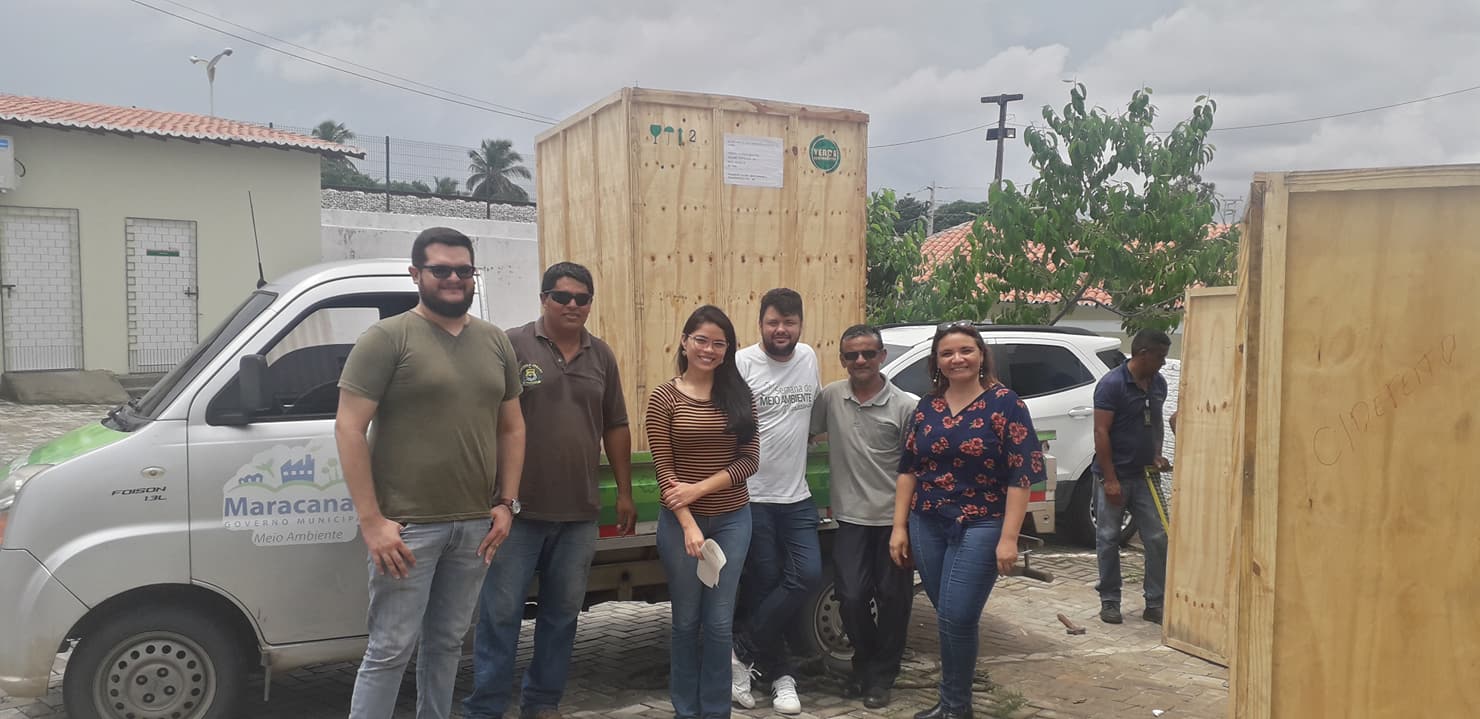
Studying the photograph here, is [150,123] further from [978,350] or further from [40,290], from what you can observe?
[978,350]

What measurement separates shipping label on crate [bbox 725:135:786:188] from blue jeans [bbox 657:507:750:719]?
69.0 inches

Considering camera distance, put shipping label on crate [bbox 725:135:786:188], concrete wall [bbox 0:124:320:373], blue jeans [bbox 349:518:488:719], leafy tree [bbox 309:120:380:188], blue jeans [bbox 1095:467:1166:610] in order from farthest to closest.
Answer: leafy tree [bbox 309:120:380:188] < concrete wall [bbox 0:124:320:373] < blue jeans [bbox 1095:467:1166:610] < shipping label on crate [bbox 725:135:786:188] < blue jeans [bbox 349:518:488:719]

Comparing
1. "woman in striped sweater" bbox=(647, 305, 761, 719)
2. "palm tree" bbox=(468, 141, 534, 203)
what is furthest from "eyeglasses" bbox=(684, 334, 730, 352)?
"palm tree" bbox=(468, 141, 534, 203)

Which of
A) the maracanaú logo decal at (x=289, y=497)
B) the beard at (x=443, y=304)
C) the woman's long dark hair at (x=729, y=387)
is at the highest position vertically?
the beard at (x=443, y=304)

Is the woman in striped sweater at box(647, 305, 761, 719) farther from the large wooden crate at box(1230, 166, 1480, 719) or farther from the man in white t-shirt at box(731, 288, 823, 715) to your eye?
the large wooden crate at box(1230, 166, 1480, 719)

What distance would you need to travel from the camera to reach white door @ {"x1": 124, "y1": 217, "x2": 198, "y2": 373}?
17.8 metres

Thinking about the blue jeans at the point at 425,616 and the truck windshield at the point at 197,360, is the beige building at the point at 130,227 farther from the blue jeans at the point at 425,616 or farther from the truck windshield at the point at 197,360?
the blue jeans at the point at 425,616

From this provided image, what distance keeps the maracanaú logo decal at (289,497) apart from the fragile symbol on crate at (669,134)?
2.05 metres

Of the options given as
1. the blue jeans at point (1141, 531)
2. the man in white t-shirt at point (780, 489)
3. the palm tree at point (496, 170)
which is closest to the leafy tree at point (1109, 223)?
the blue jeans at point (1141, 531)

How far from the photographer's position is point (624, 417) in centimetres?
462

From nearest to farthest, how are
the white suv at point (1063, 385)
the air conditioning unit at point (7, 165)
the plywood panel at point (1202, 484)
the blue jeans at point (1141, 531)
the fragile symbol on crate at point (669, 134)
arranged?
the fragile symbol on crate at point (669, 134)
the plywood panel at point (1202, 484)
the blue jeans at point (1141, 531)
the white suv at point (1063, 385)
the air conditioning unit at point (7, 165)

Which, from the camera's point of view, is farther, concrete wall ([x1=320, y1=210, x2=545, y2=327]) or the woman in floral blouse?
concrete wall ([x1=320, y1=210, x2=545, y2=327])

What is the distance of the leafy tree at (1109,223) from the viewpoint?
39.5ft

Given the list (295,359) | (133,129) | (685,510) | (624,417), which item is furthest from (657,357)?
(133,129)
